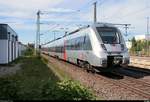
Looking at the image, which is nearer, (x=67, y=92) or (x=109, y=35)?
(x=67, y=92)

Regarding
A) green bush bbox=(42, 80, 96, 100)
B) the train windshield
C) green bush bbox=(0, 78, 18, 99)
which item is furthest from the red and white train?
green bush bbox=(0, 78, 18, 99)

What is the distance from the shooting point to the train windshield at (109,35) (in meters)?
20.6

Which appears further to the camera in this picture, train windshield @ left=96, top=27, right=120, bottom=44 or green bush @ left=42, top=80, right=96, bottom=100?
train windshield @ left=96, top=27, right=120, bottom=44

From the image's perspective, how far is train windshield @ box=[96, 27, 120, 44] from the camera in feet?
67.6

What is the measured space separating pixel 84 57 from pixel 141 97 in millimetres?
10609

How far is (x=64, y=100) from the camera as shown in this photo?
1105 cm

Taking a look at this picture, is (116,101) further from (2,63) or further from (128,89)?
(2,63)

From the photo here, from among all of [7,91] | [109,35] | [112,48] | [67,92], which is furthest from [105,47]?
[7,91]

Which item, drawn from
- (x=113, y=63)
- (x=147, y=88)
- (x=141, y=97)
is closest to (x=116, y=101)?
(x=141, y=97)

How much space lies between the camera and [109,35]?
68.5ft

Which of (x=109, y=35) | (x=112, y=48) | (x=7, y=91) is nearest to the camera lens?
(x=7, y=91)

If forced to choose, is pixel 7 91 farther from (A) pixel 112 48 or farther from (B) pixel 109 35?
(B) pixel 109 35

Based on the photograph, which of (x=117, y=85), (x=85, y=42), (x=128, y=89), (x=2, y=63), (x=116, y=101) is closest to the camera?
(x=116, y=101)

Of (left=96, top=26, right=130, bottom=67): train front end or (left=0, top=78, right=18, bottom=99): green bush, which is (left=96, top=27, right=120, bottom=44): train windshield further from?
(left=0, top=78, right=18, bottom=99): green bush
